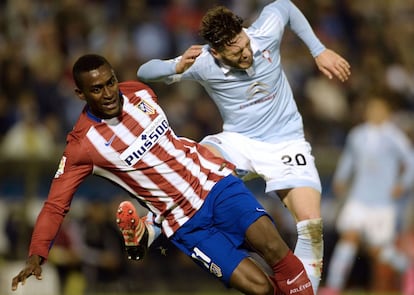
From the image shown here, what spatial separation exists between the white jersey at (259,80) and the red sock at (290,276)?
1.14 meters

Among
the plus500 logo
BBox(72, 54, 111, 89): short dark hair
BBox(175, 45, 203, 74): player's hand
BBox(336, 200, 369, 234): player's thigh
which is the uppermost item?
BBox(72, 54, 111, 89): short dark hair

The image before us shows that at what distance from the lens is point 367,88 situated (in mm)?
14867

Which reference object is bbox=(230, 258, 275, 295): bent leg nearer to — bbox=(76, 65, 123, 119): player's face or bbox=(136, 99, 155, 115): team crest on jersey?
bbox=(136, 99, 155, 115): team crest on jersey

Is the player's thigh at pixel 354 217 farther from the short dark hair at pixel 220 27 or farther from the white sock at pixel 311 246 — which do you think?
the short dark hair at pixel 220 27

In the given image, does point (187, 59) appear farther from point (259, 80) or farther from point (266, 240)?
point (266, 240)

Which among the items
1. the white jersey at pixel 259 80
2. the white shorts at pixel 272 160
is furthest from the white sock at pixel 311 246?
the white jersey at pixel 259 80

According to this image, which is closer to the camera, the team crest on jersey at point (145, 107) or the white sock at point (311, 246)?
the team crest on jersey at point (145, 107)

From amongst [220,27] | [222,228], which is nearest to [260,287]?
[222,228]

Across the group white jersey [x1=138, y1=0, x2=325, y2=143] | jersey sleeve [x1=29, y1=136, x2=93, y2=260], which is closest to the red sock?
white jersey [x1=138, y1=0, x2=325, y2=143]

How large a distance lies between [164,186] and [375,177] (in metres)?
5.73

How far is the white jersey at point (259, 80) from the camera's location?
8023mm

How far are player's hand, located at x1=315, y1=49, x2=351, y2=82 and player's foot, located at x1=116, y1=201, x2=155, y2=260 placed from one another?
5.63ft

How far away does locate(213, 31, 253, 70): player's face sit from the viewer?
7723mm

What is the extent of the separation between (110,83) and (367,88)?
26.6ft
